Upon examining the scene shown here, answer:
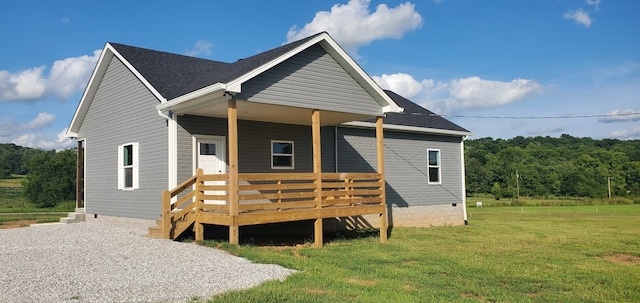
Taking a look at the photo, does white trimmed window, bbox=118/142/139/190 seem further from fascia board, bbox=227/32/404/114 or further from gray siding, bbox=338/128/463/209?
gray siding, bbox=338/128/463/209

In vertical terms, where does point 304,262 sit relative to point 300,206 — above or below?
below

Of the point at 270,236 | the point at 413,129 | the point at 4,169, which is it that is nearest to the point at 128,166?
the point at 270,236

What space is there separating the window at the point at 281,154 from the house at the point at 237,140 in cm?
3

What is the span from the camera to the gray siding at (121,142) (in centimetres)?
1342

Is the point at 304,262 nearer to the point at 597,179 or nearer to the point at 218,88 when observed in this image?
the point at 218,88

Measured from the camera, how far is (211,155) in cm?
1366

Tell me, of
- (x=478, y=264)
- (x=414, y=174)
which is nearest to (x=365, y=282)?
(x=478, y=264)

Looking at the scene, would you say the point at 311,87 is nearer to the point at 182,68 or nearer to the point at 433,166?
the point at 182,68

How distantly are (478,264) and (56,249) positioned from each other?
8363mm

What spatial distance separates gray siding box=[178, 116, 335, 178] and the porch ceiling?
220mm

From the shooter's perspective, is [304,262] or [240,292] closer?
[240,292]

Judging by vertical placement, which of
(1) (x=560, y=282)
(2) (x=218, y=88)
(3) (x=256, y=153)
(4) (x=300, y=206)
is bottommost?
(1) (x=560, y=282)

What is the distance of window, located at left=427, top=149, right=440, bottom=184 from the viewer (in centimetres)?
1950

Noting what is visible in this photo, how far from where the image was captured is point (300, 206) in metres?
12.3
